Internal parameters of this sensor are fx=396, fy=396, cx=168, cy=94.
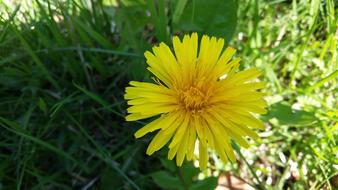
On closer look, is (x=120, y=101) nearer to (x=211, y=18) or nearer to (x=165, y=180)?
(x=165, y=180)

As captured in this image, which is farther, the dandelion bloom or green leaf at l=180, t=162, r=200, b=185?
green leaf at l=180, t=162, r=200, b=185

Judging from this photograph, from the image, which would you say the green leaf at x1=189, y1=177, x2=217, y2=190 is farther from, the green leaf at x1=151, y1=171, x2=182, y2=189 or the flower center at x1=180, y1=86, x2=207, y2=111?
the flower center at x1=180, y1=86, x2=207, y2=111

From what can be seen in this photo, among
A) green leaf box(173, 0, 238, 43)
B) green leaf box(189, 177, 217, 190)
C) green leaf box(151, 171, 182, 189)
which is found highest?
green leaf box(173, 0, 238, 43)

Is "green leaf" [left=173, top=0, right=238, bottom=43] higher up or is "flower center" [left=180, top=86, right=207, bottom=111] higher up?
"green leaf" [left=173, top=0, right=238, bottom=43]

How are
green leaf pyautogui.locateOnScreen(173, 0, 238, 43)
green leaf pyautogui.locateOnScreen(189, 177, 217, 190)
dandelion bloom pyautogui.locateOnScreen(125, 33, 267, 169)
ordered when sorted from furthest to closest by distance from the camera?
green leaf pyautogui.locateOnScreen(173, 0, 238, 43)
green leaf pyautogui.locateOnScreen(189, 177, 217, 190)
dandelion bloom pyautogui.locateOnScreen(125, 33, 267, 169)

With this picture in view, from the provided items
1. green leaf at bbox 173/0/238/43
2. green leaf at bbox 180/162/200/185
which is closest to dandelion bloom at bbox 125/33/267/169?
green leaf at bbox 180/162/200/185

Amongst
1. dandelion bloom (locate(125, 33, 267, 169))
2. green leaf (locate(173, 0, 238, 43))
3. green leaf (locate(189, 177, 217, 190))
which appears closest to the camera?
dandelion bloom (locate(125, 33, 267, 169))
